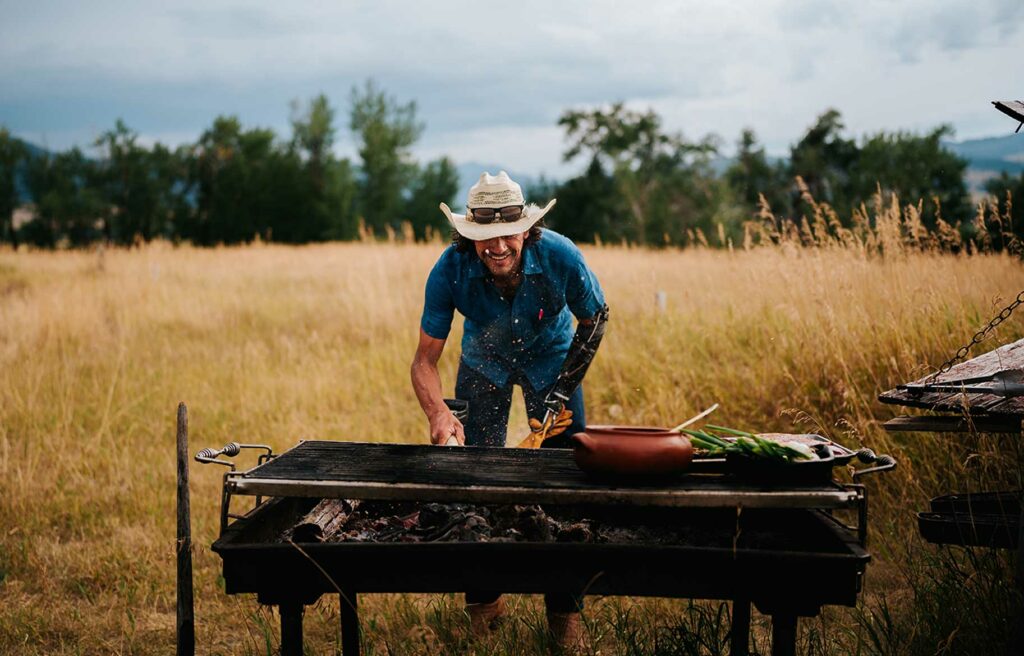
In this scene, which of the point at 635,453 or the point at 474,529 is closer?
the point at 635,453

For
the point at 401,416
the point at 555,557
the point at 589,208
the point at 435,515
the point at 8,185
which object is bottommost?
the point at 401,416

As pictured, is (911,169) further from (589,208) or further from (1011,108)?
(1011,108)

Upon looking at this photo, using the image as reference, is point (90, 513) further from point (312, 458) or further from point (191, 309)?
point (191, 309)

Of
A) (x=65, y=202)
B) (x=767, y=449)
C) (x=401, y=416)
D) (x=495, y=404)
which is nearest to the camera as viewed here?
(x=767, y=449)

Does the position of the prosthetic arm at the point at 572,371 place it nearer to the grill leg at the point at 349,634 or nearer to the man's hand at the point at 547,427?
the man's hand at the point at 547,427

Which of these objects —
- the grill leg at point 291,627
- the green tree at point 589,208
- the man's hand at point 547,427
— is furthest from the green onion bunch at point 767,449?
the green tree at point 589,208

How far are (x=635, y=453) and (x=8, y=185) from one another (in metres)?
54.9

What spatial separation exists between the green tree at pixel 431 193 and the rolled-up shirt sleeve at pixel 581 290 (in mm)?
47185

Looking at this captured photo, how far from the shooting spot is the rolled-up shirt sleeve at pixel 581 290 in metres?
3.89

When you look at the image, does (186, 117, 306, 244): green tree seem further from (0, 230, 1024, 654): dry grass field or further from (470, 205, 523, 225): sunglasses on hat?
(470, 205, 523, 225): sunglasses on hat

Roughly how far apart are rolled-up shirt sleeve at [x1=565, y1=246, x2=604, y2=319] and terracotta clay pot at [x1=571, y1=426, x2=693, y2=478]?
1475mm

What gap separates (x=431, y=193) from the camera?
185 ft

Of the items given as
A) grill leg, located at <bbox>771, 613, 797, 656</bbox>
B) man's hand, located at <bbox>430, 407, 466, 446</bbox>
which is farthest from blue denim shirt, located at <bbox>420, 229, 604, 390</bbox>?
grill leg, located at <bbox>771, 613, 797, 656</bbox>

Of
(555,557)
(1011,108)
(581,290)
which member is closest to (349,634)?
(555,557)
